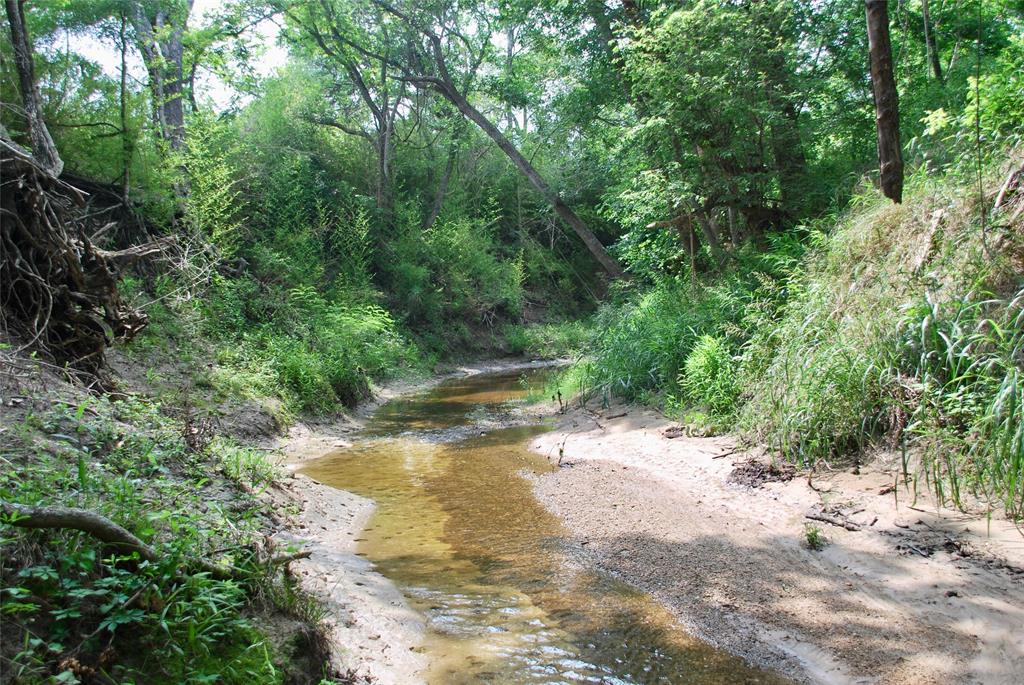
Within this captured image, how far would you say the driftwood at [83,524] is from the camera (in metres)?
2.81

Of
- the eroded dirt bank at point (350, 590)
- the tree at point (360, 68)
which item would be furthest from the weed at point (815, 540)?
the tree at point (360, 68)

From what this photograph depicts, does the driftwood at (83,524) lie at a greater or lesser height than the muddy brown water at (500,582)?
greater

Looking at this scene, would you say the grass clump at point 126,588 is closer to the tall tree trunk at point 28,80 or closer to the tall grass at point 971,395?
the tall grass at point 971,395

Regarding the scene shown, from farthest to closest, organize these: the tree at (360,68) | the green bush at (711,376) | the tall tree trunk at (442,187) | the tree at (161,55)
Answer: the tall tree trunk at (442,187) → the tree at (360,68) → the tree at (161,55) → the green bush at (711,376)

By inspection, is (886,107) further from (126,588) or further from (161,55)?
(161,55)

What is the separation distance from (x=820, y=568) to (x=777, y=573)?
0.29 meters

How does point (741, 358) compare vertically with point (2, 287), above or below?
below

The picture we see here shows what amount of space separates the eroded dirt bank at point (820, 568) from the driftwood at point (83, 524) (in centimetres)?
293

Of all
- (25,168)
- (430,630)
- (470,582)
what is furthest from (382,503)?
(25,168)

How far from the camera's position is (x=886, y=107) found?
7.55 meters

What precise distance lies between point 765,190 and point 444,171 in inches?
612

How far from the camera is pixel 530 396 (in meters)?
13.1

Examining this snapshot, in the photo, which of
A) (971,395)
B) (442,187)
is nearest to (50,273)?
(971,395)

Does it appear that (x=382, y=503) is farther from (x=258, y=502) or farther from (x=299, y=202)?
(x=299, y=202)
